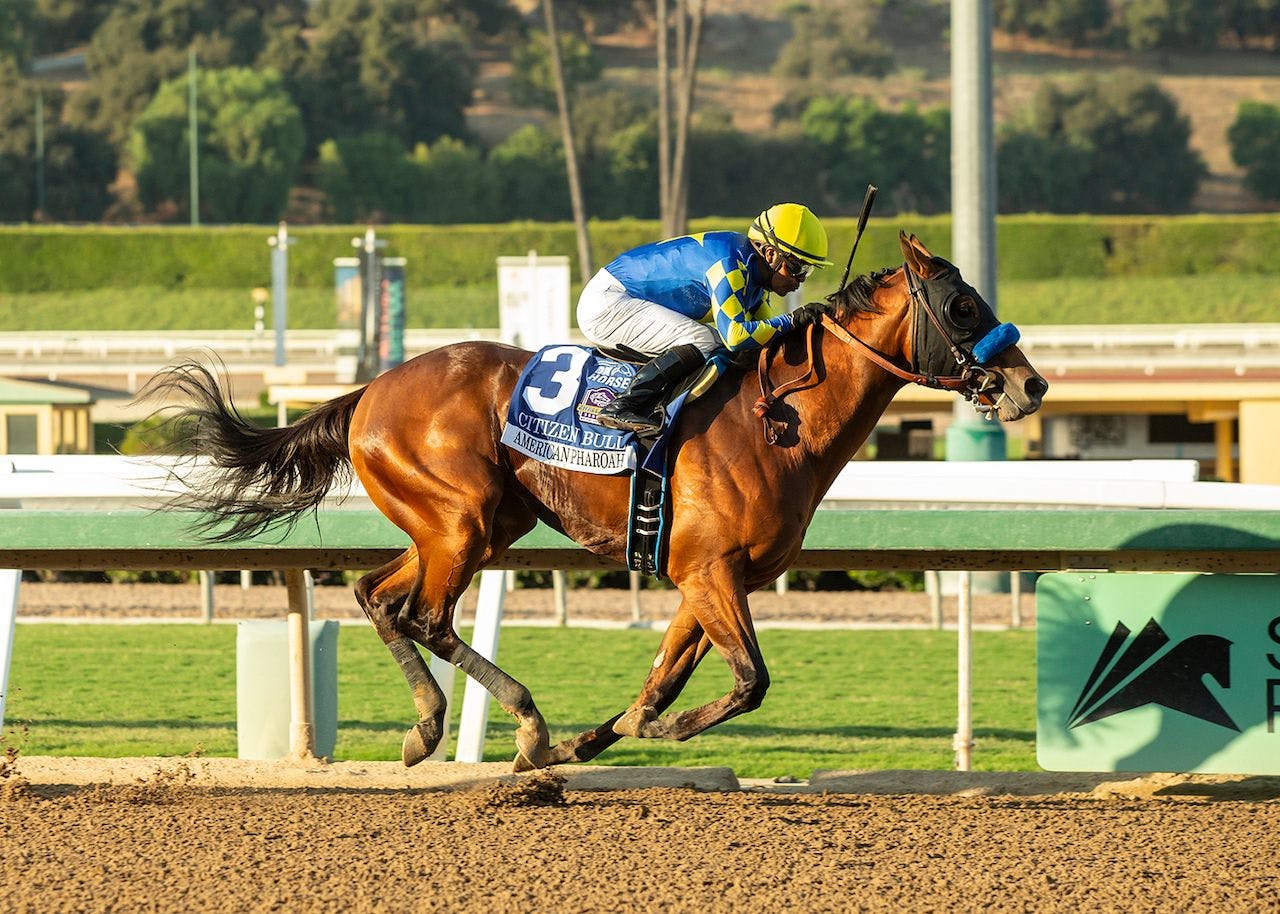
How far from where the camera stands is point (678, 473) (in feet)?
14.5

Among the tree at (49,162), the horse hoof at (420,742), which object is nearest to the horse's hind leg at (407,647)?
the horse hoof at (420,742)

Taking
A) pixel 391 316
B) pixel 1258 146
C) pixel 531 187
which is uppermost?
pixel 1258 146

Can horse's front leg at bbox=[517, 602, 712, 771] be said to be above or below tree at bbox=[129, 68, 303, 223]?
below

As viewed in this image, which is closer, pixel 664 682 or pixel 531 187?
pixel 664 682

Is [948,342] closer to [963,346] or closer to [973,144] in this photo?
[963,346]

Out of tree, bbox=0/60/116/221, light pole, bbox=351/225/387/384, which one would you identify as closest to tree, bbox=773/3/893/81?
tree, bbox=0/60/116/221

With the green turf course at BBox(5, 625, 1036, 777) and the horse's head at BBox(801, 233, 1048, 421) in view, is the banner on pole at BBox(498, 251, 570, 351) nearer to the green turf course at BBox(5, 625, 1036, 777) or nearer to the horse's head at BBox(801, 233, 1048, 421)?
the green turf course at BBox(5, 625, 1036, 777)

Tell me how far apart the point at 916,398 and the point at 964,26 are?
7.35m

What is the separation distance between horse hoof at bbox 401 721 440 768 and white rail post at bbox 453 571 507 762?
887 mm

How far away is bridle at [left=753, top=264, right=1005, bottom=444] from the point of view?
436 cm

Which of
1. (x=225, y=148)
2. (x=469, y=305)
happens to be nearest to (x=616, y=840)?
(x=469, y=305)

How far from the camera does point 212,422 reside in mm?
4969

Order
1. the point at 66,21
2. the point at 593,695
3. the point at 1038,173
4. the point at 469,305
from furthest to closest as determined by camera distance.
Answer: the point at 66,21
the point at 1038,173
the point at 469,305
the point at 593,695

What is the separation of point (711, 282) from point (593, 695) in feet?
12.1
